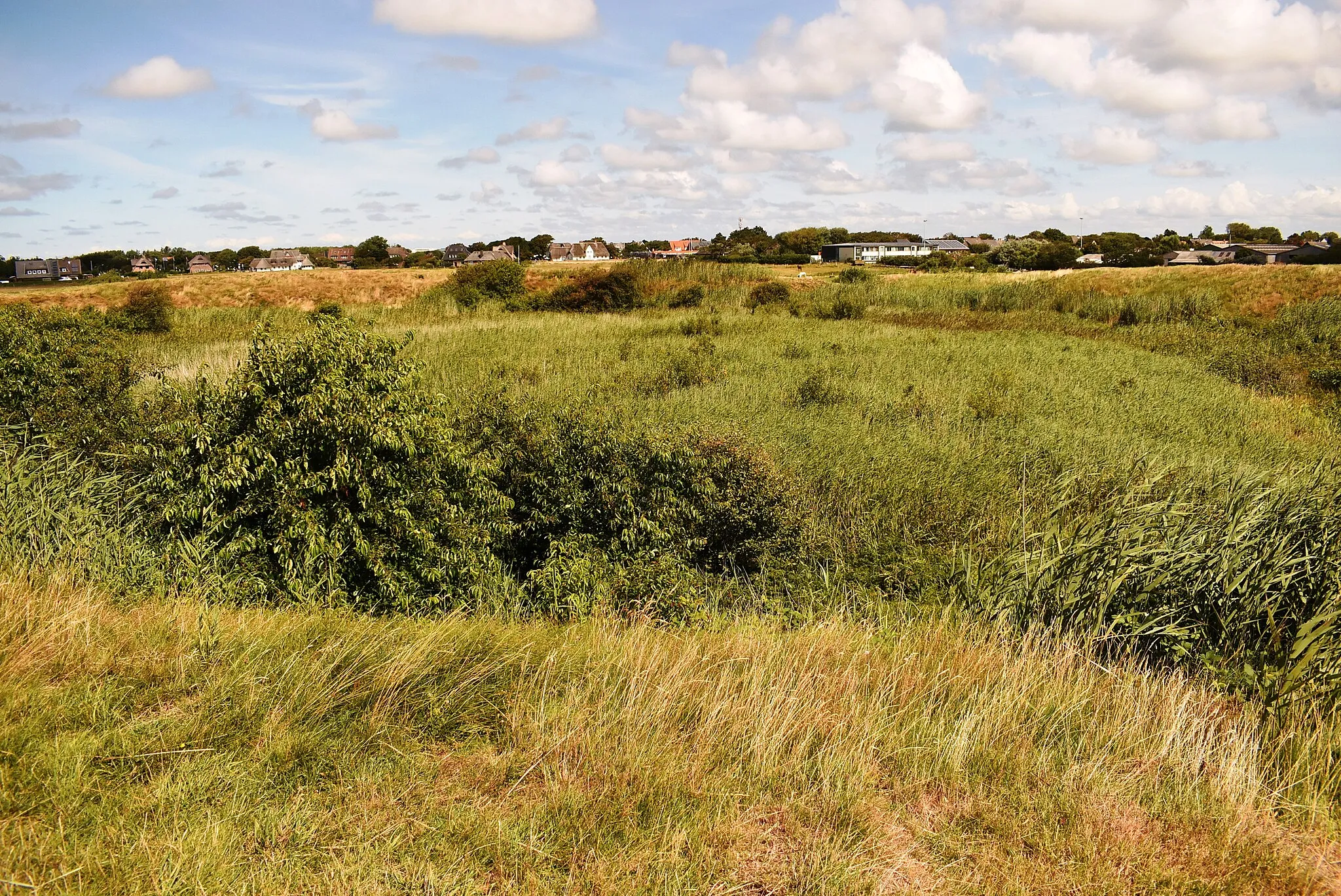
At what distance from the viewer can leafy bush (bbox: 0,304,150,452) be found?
775 cm

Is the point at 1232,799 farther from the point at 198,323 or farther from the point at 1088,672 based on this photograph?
the point at 198,323

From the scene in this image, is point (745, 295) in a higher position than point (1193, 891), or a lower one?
higher

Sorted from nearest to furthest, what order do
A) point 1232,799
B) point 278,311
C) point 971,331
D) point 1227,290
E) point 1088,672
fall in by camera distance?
point 1232,799 < point 1088,672 < point 971,331 < point 278,311 < point 1227,290

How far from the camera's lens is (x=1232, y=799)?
3045 mm

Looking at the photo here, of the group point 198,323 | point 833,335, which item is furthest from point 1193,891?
point 198,323

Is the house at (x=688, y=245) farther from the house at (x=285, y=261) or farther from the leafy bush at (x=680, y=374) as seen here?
the leafy bush at (x=680, y=374)

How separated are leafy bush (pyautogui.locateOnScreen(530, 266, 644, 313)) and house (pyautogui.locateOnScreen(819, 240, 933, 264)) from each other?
5920 cm

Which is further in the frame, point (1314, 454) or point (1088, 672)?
point (1314, 454)

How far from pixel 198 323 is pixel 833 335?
76.1 feet

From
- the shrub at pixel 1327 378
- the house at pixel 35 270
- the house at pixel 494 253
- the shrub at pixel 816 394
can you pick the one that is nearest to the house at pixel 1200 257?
the shrub at pixel 1327 378

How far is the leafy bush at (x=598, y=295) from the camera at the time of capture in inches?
1350

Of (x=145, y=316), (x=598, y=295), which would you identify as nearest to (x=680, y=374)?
(x=598, y=295)

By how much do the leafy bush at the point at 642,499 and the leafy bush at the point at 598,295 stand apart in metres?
26.5

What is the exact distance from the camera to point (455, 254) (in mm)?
98062
